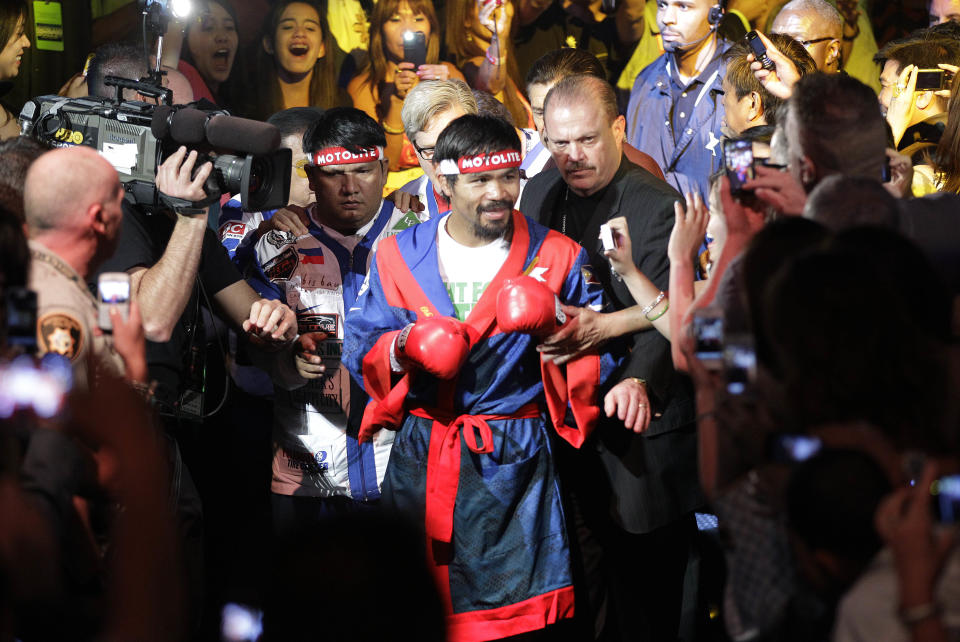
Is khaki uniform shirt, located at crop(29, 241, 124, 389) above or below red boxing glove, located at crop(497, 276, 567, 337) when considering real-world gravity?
above

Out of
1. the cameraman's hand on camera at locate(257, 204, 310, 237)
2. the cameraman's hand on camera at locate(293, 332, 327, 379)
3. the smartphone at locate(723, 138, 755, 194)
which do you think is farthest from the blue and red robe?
the smartphone at locate(723, 138, 755, 194)

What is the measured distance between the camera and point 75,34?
5363mm

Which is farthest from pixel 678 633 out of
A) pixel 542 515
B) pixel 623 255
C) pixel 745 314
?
pixel 745 314

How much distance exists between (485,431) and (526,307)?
1.26 feet

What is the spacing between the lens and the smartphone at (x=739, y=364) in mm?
1648

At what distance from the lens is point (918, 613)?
4.60ft

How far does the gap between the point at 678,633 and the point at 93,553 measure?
2165 mm

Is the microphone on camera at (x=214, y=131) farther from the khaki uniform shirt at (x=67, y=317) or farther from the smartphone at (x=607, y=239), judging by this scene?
the smartphone at (x=607, y=239)

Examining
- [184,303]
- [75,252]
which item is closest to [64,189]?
[75,252]

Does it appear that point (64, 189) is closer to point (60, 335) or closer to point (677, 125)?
point (60, 335)

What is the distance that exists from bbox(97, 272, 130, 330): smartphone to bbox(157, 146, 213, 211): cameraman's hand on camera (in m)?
0.73

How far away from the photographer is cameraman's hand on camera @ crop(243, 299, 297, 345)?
2.96 meters

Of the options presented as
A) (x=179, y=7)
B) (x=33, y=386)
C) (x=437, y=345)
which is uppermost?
(x=179, y=7)

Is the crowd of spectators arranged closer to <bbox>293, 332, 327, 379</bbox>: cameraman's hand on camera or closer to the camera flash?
<bbox>293, 332, 327, 379</bbox>: cameraman's hand on camera
